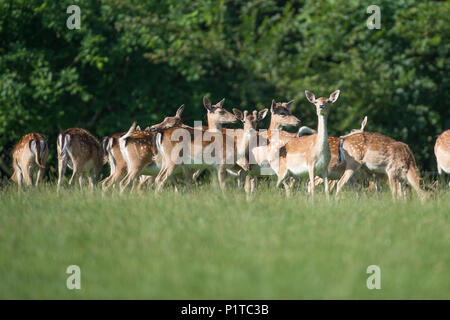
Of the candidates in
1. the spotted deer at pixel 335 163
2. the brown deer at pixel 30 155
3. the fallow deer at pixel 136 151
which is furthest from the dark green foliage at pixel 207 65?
the fallow deer at pixel 136 151

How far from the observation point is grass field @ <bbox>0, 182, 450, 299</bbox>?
17.5 feet

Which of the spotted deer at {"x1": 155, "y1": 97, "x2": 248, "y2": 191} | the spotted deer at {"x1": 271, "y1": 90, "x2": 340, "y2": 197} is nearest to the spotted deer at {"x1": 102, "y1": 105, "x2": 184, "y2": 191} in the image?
the spotted deer at {"x1": 155, "y1": 97, "x2": 248, "y2": 191}

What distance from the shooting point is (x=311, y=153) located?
9703 mm

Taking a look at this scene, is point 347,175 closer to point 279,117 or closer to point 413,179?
point 413,179

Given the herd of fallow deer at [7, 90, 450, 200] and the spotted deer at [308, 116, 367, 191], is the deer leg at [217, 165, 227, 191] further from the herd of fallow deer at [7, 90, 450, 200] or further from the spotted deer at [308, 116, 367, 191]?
the spotted deer at [308, 116, 367, 191]

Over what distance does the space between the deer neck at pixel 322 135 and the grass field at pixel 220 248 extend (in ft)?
3.91

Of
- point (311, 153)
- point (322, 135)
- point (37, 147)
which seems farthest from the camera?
point (37, 147)

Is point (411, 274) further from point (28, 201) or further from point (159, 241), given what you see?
point (28, 201)

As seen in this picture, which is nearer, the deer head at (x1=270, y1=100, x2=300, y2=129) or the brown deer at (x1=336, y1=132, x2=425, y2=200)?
the brown deer at (x1=336, y1=132, x2=425, y2=200)

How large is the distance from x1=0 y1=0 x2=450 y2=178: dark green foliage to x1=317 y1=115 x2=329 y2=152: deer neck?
16.9 feet

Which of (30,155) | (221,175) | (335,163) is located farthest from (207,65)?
(335,163)

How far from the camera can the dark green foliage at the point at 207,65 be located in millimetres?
14703

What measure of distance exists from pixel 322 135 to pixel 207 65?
6.47 metres

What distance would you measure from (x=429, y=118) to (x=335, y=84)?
1964mm
